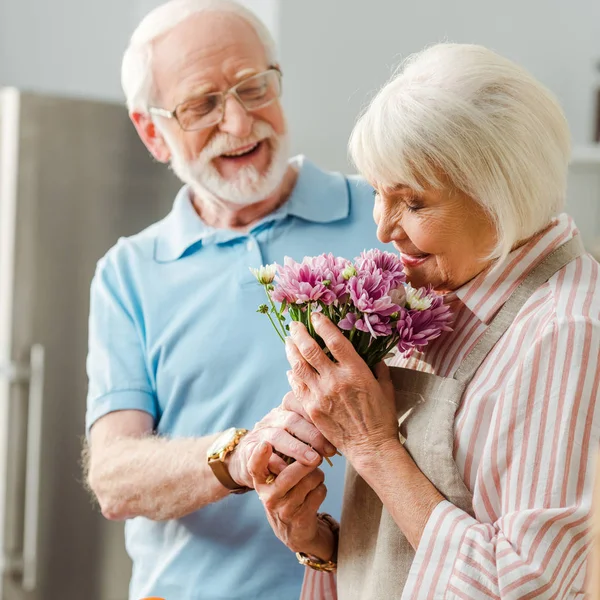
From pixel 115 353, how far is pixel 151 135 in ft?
1.60

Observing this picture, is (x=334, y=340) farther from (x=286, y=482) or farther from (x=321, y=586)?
(x=321, y=586)

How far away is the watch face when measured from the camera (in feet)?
5.17

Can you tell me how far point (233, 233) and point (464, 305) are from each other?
745mm

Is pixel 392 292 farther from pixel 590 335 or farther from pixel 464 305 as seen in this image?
pixel 590 335

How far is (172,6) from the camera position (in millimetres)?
1915

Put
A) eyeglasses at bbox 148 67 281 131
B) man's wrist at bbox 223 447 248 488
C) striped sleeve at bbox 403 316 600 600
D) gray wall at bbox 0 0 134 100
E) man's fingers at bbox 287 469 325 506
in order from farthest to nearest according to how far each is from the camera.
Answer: gray wall at bbox 0 0 134 100, eyeglasses at bbox 148 67 281 131, man's wrist at bbox 223 447 248 488, man's fingers at bbox 287 469 325 506, striped sleeve at bbox 403 316 600 600

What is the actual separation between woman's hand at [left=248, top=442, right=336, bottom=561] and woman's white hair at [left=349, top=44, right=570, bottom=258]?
447mm

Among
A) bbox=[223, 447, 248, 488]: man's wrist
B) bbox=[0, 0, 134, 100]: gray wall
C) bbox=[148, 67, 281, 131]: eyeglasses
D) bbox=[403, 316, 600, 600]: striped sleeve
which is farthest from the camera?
bbox=[0, 0, 134, 100]: gray wall

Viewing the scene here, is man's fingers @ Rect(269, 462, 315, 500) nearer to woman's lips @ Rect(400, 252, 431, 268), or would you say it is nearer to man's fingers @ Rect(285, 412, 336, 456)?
man's fingers @ Rect(285, 412, 336, 456)

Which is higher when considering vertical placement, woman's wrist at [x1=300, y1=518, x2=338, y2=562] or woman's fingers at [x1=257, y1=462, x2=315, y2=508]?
woman's fingers at [x1=257, y1=462, x2=315, y2=508]

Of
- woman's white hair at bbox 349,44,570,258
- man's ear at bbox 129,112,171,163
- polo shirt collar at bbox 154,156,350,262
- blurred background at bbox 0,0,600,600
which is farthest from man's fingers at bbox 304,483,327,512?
blurred background at bbox 0,0,600,600

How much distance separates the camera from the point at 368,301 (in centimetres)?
120

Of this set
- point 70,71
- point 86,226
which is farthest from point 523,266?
point 70,71

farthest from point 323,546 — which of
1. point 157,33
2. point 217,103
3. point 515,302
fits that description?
point 157,33
